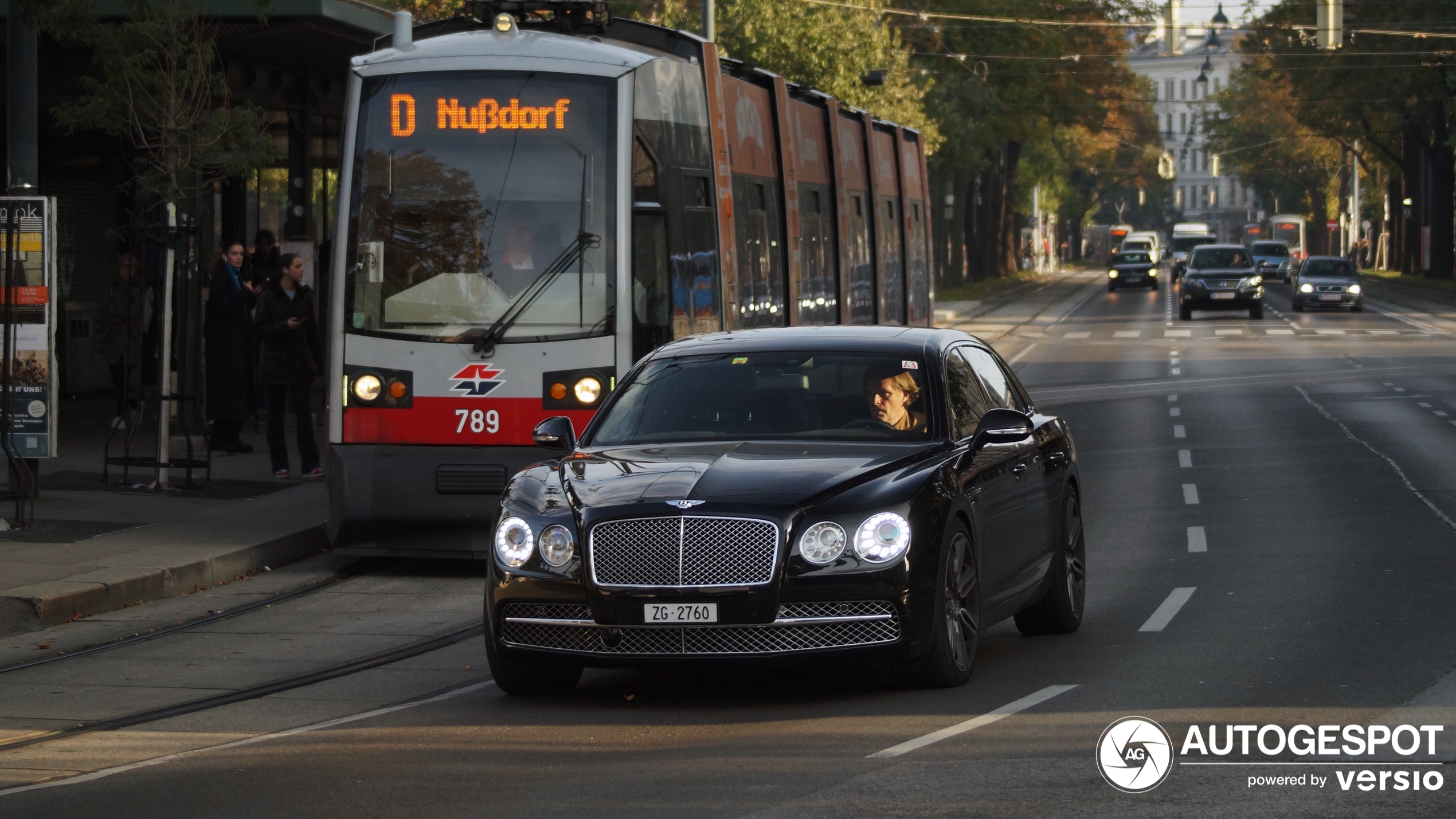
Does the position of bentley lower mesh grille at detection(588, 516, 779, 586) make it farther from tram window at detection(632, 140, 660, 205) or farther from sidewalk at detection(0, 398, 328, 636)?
tram window at detection(632, 140, 660, 205)

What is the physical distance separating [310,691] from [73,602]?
2784 mm

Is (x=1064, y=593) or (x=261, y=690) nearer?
(x=261, y=690)

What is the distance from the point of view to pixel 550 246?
1277cm

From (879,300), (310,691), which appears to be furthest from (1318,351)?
(310,691)

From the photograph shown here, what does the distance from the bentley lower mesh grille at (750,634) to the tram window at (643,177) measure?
17.8 ft

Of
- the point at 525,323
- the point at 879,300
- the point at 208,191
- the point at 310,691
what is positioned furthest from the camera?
the point at 879,300

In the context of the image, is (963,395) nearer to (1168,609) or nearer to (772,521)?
(772,521)

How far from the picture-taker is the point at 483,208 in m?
12.8

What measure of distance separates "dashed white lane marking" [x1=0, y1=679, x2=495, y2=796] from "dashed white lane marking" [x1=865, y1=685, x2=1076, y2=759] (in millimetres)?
2281

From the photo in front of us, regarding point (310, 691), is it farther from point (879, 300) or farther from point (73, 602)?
point (879, 300)

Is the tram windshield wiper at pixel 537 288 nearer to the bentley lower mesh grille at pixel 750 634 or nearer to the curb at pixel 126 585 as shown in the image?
the curb at pixel 126 585

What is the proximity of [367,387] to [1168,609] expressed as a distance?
5160 millimetres

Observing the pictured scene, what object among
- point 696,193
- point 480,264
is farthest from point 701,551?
point 696,193

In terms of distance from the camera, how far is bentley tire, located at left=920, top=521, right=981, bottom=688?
8.16 m
